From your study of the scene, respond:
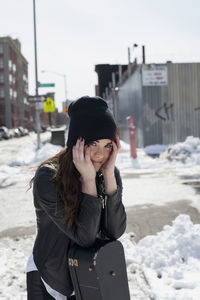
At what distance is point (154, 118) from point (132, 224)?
14.3m

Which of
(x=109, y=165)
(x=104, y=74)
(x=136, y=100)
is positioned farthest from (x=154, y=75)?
(x=104, y=74)

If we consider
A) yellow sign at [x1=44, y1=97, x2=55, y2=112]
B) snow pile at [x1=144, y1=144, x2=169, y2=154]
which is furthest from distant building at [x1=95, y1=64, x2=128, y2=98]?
snow pile at [x1=144, y1=144, x2=169, y2=154]

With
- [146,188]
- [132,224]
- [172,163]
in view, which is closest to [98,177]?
[132,224]

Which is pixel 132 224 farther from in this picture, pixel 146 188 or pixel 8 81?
pixel 8 81

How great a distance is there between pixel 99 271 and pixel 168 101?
19.2 metres

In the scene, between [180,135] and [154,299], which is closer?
[154,299]

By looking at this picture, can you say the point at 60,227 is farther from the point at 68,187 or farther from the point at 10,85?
the point at 10,85

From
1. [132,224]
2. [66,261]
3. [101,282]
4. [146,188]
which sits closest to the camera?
[101,282]

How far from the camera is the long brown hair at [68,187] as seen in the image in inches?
67.6

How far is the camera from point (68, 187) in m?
1.77

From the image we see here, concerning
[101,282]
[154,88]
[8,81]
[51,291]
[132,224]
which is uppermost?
[8,81]

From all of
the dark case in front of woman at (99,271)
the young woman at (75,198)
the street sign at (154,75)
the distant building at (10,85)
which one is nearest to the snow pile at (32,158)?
the street sign at (154,75)

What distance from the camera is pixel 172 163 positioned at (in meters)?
13.9

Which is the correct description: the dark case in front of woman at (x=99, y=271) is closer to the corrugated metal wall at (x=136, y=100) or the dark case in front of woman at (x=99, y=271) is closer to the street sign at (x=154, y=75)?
the street sign at (x=154, y=75)
